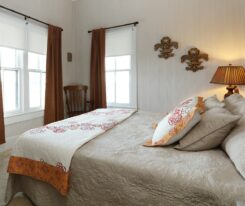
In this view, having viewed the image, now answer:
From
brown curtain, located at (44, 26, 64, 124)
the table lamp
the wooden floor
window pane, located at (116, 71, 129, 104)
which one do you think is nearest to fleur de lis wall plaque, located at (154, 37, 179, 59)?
window pane, located at (116, 71, 129, 104)

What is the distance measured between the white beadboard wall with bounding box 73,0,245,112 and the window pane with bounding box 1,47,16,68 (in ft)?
5.62

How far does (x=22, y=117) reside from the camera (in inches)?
124

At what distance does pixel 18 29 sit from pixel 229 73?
124 inches

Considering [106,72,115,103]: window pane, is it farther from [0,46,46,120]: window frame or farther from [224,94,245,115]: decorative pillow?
[224,94,245,115]: decorative pillow

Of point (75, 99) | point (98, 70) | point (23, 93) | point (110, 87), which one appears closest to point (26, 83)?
point (23, 93)

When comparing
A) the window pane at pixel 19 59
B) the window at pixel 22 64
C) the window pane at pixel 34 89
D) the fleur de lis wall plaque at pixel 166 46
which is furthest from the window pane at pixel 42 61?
the fleur de lis wall plaque at pixel 166 46

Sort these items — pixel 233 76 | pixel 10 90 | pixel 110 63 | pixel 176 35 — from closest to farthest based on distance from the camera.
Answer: pixel 233 76
pixel 10 90
pixel 176 35
pixel 110 63

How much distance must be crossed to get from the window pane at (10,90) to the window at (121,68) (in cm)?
165

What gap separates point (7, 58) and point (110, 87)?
1.85m

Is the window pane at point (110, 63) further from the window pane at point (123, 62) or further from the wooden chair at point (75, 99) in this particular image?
the wooden chair at point (75, 99)

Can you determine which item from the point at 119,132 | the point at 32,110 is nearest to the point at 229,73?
the point at 119,132

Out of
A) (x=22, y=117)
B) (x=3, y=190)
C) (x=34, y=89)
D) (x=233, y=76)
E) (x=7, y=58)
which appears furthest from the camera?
(x=34, y=89)

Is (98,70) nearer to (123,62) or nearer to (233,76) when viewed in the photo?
(123,62)

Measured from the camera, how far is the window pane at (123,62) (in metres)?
3.72
